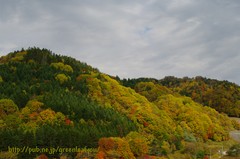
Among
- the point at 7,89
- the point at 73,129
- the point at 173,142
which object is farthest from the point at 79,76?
the point at 73,129

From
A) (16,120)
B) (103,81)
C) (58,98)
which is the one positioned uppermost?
(103,81)

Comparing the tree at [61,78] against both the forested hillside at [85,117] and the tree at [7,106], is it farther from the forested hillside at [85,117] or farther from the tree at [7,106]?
the tree at [7,106]

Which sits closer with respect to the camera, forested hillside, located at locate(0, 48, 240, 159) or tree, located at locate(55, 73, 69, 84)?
forested hillside, located at locate(0, 48, 240, 159)

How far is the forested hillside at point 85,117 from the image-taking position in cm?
9606

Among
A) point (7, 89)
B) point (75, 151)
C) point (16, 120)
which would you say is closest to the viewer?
point (75, 151)

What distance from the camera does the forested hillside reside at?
96062mm

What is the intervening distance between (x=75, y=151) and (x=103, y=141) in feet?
29.7

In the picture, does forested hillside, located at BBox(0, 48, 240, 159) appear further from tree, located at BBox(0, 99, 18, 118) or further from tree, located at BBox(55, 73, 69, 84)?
tree, located at BBox(55, 73, 69, 84)

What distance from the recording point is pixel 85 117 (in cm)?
11831

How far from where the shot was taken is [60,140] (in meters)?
94.2

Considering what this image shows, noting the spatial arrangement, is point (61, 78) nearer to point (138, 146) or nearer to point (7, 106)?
point (7, 106)

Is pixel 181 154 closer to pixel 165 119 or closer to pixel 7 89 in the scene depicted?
pixel 165 119

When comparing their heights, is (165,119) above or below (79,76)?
below

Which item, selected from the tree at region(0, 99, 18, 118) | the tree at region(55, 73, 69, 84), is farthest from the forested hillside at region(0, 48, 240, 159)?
the tree at region(55, 73, 69, 84)
